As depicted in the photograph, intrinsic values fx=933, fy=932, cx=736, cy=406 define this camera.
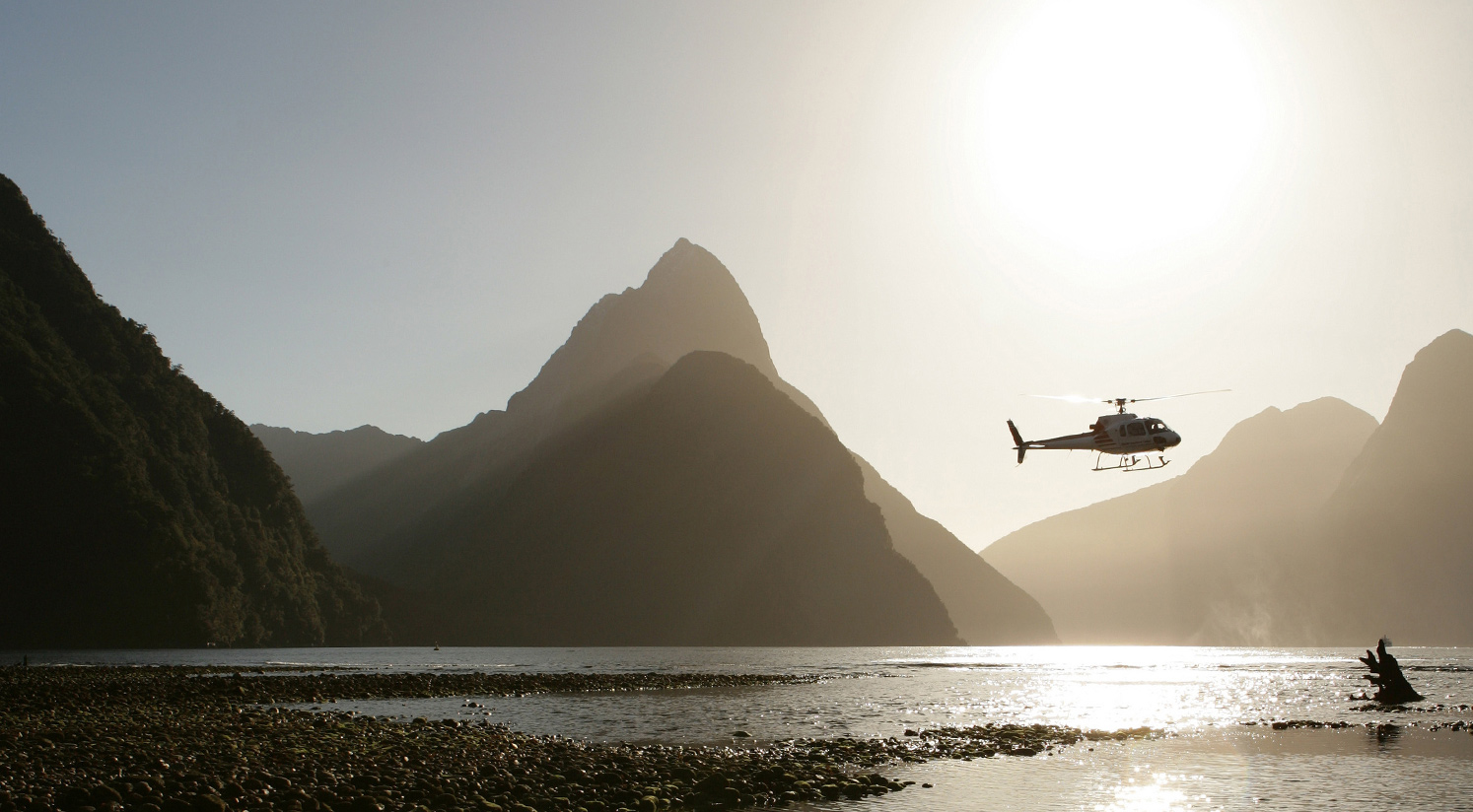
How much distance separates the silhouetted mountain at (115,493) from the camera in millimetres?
131375

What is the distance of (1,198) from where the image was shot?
166 m

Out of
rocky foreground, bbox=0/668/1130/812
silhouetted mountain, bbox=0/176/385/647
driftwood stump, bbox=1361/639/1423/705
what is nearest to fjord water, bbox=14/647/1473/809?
driftwood stump, bbox=1361/639/1423/705

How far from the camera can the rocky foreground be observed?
21.4 metres

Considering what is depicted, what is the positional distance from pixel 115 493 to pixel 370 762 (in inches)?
5353

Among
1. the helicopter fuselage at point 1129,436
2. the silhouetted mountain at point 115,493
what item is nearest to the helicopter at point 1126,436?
the helicopter fuselage at point 1129,436

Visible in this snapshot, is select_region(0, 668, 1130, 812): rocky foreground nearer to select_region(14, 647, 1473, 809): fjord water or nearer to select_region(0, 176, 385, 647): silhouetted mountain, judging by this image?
select_region(14, 647, 1473, 809): fjord water

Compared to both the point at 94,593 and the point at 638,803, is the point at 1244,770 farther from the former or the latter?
the point at 94,593

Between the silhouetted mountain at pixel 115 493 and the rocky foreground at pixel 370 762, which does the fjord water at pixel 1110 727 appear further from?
the silhouetted mountain at pixel 115 493

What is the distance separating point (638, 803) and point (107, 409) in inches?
6174

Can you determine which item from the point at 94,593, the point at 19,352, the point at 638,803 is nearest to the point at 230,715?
the point at 638,803

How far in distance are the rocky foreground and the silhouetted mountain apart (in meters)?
104

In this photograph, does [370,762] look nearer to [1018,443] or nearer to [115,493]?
[1018,443]

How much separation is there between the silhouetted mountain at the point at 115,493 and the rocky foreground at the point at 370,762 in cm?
10399

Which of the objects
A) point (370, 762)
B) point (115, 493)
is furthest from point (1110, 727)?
point (115, 493)
